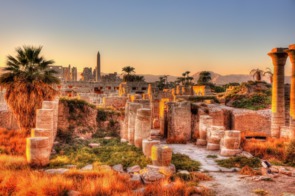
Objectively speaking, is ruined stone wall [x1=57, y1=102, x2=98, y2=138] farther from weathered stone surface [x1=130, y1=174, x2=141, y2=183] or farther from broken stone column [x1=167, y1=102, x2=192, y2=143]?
weathered stone surface [x1=130, y1=174, x2=141, y2=183]

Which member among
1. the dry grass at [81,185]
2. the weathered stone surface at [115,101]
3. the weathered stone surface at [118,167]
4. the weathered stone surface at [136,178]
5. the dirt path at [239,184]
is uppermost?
the weathered stone surface at [115,101]

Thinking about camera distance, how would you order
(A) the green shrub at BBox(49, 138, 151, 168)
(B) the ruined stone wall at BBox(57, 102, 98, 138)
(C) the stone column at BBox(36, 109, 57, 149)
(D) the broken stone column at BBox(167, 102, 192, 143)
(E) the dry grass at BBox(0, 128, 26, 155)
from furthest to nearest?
(B) the ruined stone wall at BBox(57, 102, 98, 138)
(D) the broken stone column at BBox(167, 102, 192, 143)
(C) the stone column at BBox(36, 109, 57, 149)
(E) the dry grass at BBox(0, 128, 26, 155)
(A) the green shrub at BBox(49, 138, 151, 168)

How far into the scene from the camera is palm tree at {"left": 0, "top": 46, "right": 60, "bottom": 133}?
14055mm

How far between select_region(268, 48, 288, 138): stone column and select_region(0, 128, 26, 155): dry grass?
13711mm

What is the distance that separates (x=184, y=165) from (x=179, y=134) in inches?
232

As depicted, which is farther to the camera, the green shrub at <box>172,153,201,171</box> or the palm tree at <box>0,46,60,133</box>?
the palm tree at <box>0,46,60,133</box>

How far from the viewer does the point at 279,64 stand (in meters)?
16.8

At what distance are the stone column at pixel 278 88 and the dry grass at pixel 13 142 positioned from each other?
45.0 feet

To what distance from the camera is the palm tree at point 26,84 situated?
14.1m

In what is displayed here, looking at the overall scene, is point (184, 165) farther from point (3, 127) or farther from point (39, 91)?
point (3, 127)

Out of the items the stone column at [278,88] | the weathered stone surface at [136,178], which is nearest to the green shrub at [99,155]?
the weathered stone surface at [136,178]

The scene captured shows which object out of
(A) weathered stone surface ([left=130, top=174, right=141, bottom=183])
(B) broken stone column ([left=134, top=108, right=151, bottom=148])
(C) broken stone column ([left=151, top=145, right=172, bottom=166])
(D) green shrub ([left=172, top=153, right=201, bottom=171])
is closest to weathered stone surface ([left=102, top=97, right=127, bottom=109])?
(B) broken stone column ([left=134, top=108, right=151, bottom=148])

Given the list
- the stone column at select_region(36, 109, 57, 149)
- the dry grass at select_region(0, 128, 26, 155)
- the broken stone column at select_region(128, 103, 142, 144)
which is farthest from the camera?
the broken stone column at select_region(128, 103, 142, 144)

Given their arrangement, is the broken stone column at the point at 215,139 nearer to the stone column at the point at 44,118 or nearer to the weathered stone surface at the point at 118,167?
the weathered stone surface at the point at 118,167
